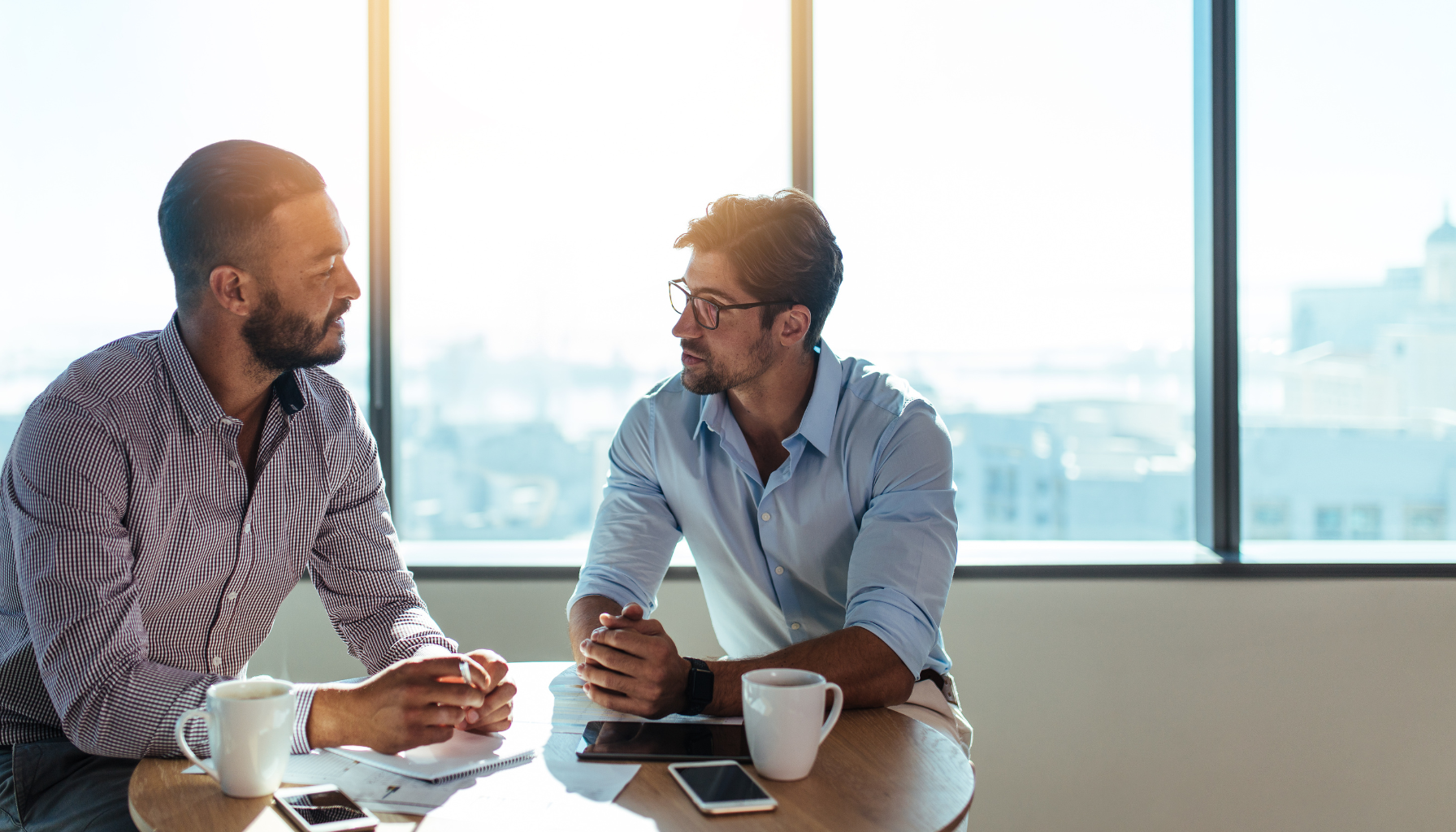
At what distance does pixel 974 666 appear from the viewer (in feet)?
7.77

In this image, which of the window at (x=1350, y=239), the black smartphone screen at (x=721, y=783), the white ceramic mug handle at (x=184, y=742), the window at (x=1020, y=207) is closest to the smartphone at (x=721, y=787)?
the black smartphone screen at (x=721, y=783)

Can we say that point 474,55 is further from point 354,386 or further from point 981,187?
point 981,187

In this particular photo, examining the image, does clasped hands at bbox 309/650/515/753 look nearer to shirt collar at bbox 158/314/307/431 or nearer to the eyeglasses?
shirt collar at bbox 158/314/307/431

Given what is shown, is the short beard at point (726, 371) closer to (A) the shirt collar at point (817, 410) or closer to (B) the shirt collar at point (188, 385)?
(A) the shirt collar at point (817, 410)

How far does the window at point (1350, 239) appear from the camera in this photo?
2.52 m

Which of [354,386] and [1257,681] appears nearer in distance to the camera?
[1257,681]

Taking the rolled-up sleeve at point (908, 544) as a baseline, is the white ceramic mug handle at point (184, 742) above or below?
below

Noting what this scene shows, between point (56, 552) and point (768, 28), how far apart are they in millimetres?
2082

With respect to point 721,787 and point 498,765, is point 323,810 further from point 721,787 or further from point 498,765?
point 721,787

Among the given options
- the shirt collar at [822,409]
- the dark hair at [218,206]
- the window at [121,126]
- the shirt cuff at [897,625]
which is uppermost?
the window at [121,126]

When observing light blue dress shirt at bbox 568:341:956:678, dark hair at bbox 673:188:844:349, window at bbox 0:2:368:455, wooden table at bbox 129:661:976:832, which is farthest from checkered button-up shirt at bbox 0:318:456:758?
window at bbox 0:2:368:455

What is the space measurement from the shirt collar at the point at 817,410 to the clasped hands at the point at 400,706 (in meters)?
0.78

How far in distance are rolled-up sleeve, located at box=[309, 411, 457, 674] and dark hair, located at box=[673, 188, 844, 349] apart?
77 cm

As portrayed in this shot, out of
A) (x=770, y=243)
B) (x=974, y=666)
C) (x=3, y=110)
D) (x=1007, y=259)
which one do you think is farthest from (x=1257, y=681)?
(x=3, y=110)
